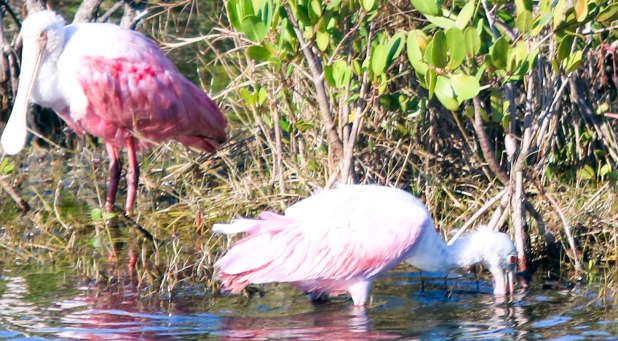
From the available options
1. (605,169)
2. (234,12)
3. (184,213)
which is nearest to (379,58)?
(234,12)

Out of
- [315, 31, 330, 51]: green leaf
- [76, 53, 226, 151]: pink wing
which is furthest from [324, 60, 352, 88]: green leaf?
[76, 53, 226, 151]: pink wing

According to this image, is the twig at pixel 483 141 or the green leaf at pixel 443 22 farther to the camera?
the twig at pixel 483 141

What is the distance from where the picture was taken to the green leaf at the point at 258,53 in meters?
5.40

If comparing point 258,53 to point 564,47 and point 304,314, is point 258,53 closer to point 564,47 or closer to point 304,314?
point 304,314

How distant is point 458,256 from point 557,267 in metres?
0.72

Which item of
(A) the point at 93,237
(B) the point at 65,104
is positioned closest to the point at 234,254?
(A) the point at 93,237

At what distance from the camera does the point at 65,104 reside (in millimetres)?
7121

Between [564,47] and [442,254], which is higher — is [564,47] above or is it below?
above

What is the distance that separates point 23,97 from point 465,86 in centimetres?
310

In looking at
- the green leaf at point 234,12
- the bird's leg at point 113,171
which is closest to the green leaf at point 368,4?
the green leaf at point 234,12

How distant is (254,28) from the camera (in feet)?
17.3

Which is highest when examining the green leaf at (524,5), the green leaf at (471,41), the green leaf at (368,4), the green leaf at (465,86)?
the green leaf at (368,4)

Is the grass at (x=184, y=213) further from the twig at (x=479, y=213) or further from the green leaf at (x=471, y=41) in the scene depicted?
the green leaf at (x=471, y=41)

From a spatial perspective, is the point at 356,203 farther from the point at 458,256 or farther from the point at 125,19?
the point at 125,19
